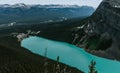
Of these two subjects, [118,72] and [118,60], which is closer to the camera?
[118,72]

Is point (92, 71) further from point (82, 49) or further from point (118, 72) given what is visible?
point (82, 49)

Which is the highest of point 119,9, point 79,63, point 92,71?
point 92,71

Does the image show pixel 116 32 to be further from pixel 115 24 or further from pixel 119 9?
pixel 119 9

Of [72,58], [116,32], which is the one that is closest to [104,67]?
[72,58]

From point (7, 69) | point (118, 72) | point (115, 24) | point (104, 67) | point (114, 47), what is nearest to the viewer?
point (7, 69)

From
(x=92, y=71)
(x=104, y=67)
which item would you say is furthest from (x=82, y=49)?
(x=92, y=71)

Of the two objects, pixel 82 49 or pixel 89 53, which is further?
pixel 82 49

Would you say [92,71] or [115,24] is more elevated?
[92,71]

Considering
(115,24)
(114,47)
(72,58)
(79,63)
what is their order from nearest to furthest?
1. (79,63)
2. (72,58)
3. (114,47)
4. (115,24)

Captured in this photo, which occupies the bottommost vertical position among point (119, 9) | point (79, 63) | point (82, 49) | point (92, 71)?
point (82, 49)
